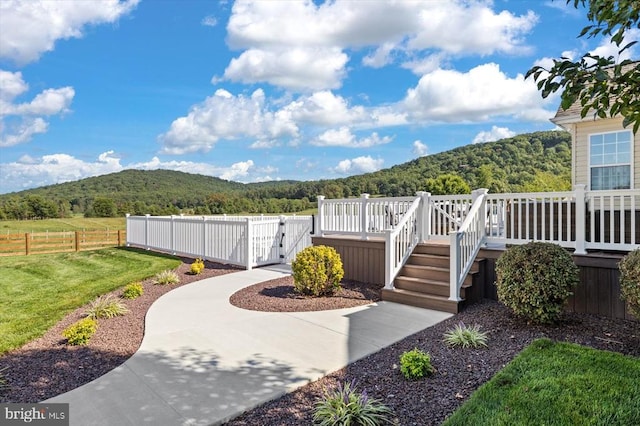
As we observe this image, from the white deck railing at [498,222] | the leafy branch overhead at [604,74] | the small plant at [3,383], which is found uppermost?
the leafy branch overhead at [604,74]

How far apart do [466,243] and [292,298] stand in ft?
10.1

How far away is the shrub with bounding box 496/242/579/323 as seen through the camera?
14.5ft

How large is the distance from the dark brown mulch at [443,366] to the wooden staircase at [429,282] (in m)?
0.43

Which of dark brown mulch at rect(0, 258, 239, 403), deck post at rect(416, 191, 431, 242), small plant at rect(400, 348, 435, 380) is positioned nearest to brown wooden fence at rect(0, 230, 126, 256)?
dark brown mulch at rect(0, 258, 239, 403)

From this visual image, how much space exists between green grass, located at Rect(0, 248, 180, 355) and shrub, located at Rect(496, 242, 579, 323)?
6.04m

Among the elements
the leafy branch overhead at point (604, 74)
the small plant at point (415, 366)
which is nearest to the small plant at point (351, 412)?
the small plant at point (415, 366)

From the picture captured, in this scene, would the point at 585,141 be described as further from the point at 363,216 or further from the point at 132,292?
the point at 132,292

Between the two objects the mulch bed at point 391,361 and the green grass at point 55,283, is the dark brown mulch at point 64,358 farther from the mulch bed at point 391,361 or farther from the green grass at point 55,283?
the green grass at point 55,283

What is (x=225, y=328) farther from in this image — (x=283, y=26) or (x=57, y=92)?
(x=57, y=92)

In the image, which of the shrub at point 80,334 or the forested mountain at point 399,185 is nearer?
the shrub at point 80,334

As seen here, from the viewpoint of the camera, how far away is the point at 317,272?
20.9 feet

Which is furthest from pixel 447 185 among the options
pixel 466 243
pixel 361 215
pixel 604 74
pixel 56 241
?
pixel 604 74

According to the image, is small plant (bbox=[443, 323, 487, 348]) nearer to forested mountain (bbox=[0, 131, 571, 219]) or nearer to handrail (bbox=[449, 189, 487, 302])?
handrail (bbox=[449, 189, 487, 302])

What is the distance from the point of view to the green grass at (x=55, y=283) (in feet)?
16.9
